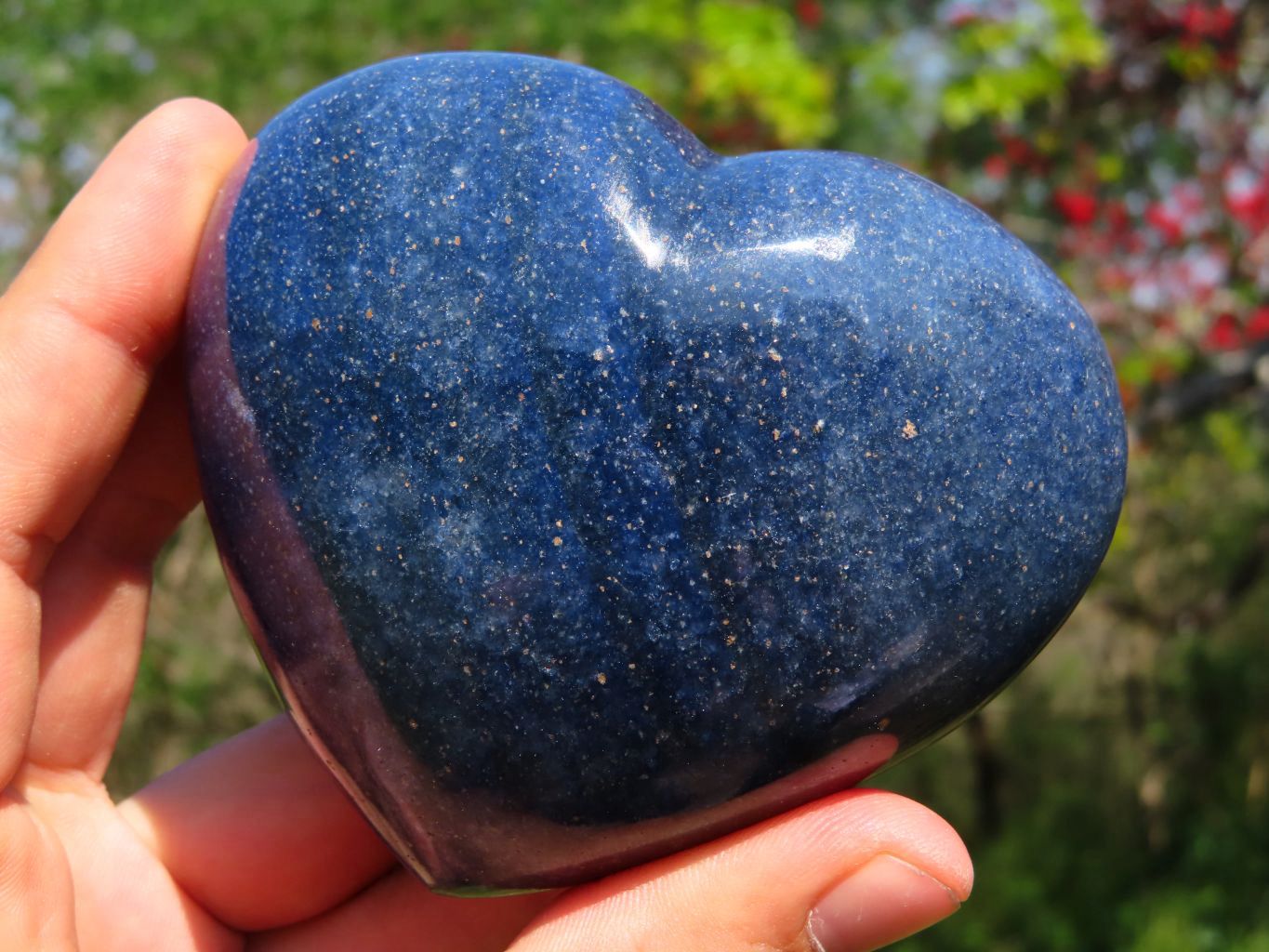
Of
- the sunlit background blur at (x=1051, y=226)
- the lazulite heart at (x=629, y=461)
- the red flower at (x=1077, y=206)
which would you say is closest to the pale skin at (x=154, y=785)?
the lazulite heart at (x=629, y=461)

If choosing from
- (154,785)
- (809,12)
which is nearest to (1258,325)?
(809,12)

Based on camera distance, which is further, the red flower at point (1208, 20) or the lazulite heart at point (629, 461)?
the red flower at point (1208, 20)

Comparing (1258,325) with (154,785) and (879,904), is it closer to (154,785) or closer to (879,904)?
Answer: (879,904)

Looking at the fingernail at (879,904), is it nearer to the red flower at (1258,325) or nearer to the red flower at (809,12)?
the red flower at (1258,325)

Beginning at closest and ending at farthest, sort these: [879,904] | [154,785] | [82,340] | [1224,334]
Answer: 1. [879,904]
2. [82,340]
3. [154,785]
4. [1224,334]

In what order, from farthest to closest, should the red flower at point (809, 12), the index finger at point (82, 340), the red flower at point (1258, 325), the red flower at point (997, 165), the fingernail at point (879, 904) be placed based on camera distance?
the red flower at point (997, 165)
the red flower at point (809, 12)
the red flower at point (1258, 325)
the index finger at point (82, 340)
the fingernail at point (879, 904)

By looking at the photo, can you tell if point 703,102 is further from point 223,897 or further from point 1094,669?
point 1094,669

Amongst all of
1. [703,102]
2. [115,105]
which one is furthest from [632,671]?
[115,105]
